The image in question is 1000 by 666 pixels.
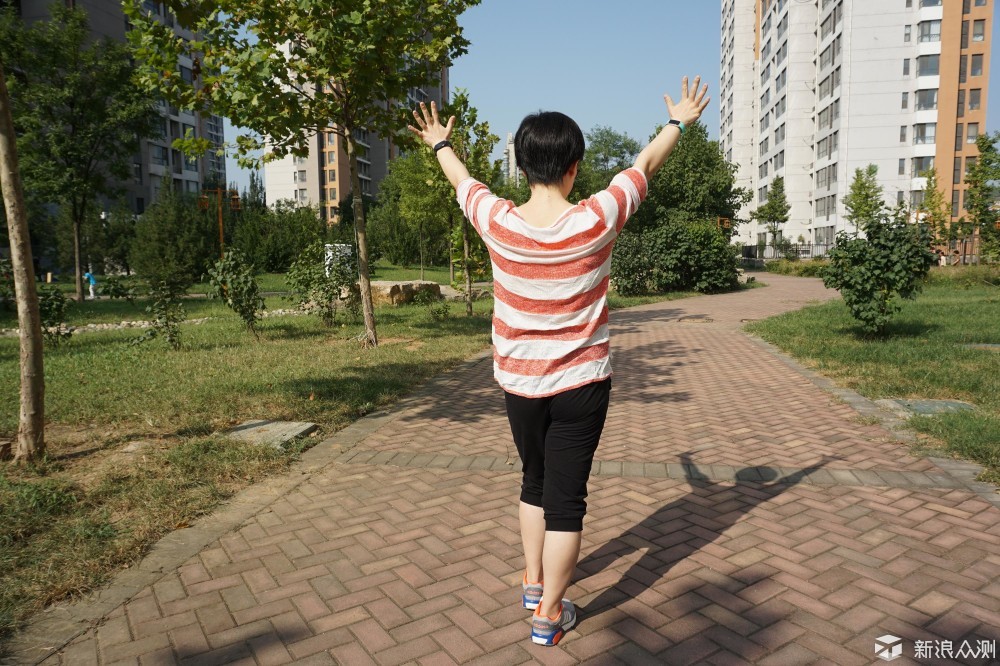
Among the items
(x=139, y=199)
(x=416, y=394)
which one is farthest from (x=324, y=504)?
(x=139, y=199)

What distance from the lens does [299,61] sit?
368 inches

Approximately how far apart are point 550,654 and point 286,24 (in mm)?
9118

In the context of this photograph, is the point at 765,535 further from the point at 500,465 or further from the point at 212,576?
the point at 212,576

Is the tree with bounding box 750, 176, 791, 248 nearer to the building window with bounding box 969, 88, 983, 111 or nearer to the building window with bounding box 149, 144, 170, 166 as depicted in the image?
the building window with bounding box 969, 88, 983, 111

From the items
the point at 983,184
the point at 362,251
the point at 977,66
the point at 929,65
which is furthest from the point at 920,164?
the point at 362,251

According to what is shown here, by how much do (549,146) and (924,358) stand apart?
25.7ft

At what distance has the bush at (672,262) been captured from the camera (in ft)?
70.0

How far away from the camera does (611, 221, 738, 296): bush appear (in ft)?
70.0

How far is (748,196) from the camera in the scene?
48375mm

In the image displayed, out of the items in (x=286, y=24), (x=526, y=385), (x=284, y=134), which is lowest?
(x=526, y=385)

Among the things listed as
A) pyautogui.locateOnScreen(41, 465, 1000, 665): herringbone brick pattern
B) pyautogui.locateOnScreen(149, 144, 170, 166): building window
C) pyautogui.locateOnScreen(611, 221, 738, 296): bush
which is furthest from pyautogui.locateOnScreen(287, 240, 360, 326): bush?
pyautogui.locateOnScreen(149, 144, 170, 166): building window

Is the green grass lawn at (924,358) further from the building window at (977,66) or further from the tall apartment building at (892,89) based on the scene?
the building window at (977,66)

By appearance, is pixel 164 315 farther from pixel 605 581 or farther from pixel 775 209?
pixel 775 209

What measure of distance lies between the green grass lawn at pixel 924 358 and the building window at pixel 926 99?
151 ft
